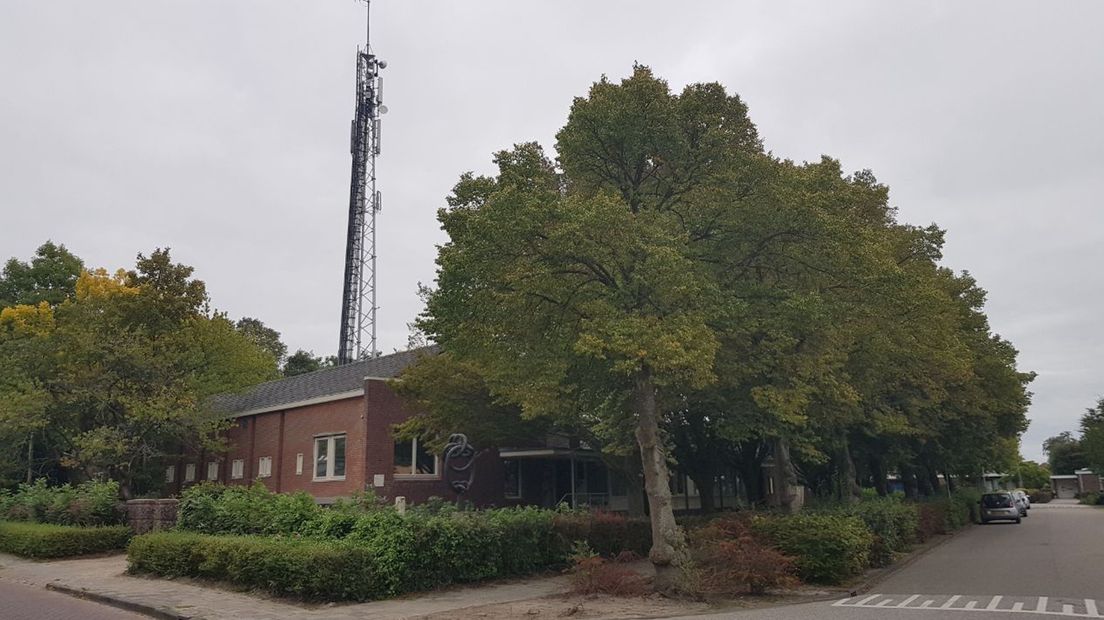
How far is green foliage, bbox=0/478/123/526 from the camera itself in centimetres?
2181

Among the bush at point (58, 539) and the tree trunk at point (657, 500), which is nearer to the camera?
the tree trunk at point (657, 500)

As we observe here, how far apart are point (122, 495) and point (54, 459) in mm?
7573

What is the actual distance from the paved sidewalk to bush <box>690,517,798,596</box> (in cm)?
258

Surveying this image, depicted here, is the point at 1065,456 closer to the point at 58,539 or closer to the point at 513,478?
the point at 513,478

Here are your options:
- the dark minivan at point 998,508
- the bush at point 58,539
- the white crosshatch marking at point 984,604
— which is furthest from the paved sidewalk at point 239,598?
the dark minivan at point 998,508

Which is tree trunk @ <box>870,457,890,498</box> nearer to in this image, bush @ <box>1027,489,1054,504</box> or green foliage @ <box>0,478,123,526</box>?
green foliage @ <box>0,478,123,526</box>

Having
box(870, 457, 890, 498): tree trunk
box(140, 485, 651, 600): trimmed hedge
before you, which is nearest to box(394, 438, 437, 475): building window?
box(140, 485, 651, 600): trimmed hedge

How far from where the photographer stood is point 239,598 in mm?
12984

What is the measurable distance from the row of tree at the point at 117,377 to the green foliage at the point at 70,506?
2.85m

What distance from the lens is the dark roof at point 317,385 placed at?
2964cm

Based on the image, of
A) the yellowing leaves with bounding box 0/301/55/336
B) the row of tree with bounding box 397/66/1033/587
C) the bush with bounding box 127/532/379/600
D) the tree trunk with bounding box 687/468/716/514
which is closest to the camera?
the bush with bounding box 127/532/379/600

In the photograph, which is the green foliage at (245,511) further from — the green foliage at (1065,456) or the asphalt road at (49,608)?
the green foliage at (1065,456)

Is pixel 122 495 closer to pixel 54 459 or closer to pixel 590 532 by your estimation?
pixel 54 459

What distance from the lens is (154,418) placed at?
27.9 meters
